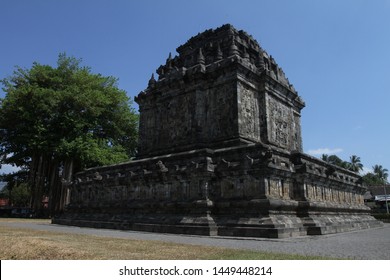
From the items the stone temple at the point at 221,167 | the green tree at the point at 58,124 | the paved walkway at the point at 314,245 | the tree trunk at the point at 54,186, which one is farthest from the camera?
the tree trunk at the point at 54,186

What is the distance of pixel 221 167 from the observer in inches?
648

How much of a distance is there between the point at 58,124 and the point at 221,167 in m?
22.9

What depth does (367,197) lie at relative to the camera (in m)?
60.9

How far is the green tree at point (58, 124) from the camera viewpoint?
105 feet

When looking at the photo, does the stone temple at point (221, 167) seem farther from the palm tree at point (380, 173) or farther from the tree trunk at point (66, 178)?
the palm tree at point (380, 173)

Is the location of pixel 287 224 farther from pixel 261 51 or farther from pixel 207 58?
pixel 261 51

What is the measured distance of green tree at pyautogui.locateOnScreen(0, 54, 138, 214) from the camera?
3206cm

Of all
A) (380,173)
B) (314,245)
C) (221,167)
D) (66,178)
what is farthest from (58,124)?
(380,173)

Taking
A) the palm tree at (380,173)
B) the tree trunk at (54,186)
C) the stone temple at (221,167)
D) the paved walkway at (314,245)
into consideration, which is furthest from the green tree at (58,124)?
the palm tree at (380,173)

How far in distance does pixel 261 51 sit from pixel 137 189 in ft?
44.7

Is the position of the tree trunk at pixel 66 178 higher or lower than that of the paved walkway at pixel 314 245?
higher

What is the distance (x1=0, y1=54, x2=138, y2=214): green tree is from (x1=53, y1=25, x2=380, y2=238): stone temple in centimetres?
793

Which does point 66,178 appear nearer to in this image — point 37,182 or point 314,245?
point 37,182

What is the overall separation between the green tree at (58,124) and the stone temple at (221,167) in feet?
26.0
